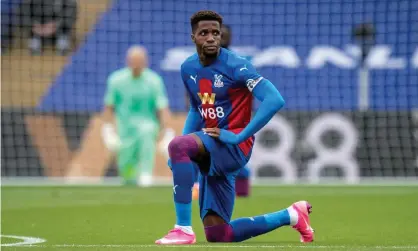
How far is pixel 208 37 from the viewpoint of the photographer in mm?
7688

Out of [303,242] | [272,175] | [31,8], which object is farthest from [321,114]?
[303,242]

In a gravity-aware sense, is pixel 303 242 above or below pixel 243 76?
below

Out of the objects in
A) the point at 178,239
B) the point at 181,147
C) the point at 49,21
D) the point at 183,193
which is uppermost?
the point at 49,21

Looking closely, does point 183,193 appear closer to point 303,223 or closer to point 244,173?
point 303,223

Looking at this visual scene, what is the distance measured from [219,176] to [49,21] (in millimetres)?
12977

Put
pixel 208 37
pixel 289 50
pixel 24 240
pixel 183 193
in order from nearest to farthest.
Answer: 1. pixel 183 193
2. pixel 208 37
3. pixel 24 240
4. pixel 289 50

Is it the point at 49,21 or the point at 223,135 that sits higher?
the point at 49,21

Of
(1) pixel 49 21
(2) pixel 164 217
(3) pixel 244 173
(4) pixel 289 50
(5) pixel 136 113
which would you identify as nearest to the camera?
(2) pixel 164 217

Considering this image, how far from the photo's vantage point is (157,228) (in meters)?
9.59

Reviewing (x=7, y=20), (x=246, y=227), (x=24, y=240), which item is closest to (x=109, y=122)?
(x=7, y=20)

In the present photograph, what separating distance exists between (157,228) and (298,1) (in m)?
11.0

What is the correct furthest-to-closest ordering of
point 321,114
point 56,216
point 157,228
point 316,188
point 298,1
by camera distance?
point 298,1 < point 321,114 < point 316,188 < point 56,216 < point 157,228

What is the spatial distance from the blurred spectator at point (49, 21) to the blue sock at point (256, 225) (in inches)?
504

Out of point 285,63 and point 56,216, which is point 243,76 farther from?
point 285,63
